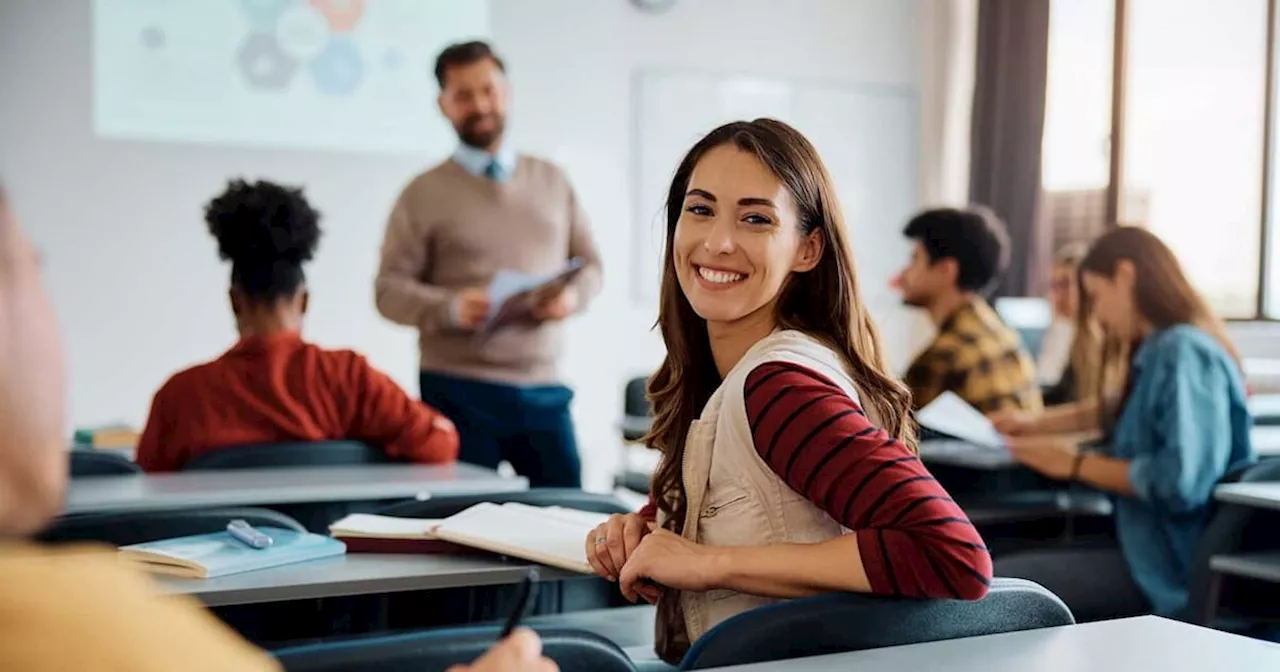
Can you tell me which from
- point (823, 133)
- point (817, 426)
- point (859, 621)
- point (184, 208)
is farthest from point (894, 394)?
point (823, 133)

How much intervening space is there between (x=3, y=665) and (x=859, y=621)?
0.85 meters

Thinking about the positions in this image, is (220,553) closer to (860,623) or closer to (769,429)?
(769,429)

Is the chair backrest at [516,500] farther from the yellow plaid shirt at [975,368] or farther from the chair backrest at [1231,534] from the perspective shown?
the yellow plaid shirt at [975,368]

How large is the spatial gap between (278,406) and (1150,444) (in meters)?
1.98

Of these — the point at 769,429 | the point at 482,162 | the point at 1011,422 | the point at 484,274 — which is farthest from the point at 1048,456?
the point at 769,429

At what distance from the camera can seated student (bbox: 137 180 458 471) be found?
2.87 m

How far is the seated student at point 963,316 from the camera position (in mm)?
3867

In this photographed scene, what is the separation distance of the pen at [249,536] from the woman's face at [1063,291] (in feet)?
13.7

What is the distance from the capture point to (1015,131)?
6.93m

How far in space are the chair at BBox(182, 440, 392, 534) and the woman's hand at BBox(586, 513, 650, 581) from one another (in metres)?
1.09

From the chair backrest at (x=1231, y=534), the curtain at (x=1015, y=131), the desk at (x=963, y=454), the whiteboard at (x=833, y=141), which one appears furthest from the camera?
the curtain at (x=1015, y=131)

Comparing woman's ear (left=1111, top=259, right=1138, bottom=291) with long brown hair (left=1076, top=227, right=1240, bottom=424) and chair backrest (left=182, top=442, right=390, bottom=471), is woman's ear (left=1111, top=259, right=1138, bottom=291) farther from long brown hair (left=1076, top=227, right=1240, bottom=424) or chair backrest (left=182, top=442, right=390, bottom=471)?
chair backrest (left=182, top=442, right=390, bottom=471)

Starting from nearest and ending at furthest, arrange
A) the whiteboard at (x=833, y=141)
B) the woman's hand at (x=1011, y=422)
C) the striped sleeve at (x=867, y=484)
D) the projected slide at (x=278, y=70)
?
the striped sleeve at (x=867, y=484) → the woman's hand at (x=1011, y=422) → the projected slide at (x=278, y=70) → the whiteboard at (x=833, y=141)

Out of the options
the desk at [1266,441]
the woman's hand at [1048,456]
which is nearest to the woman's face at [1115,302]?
the woman's hand at [1048,456]
